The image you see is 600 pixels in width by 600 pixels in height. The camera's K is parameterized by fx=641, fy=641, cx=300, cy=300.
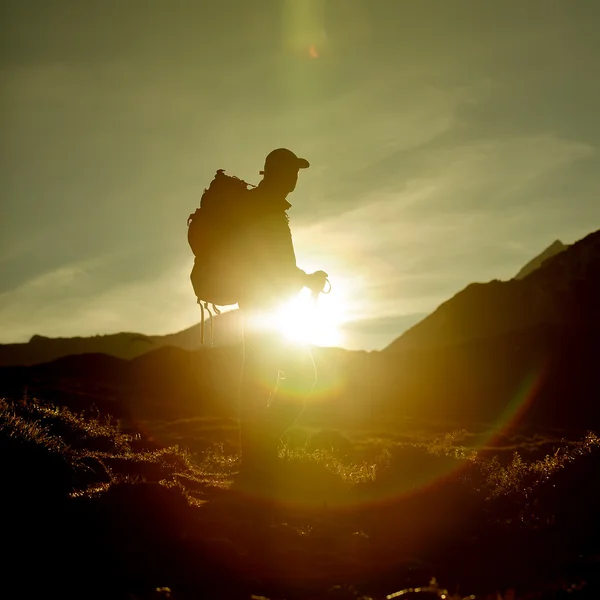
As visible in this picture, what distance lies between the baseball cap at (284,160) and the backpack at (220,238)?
35cm

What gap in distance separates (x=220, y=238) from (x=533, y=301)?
2386 inches

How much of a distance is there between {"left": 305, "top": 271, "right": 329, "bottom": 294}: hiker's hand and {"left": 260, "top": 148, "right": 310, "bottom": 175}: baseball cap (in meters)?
1.09

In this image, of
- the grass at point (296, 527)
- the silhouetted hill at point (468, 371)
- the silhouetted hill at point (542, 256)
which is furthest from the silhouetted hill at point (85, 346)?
the grass at point (296, 527)

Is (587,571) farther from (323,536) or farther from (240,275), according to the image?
(240,275)

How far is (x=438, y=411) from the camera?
4278 centimetres

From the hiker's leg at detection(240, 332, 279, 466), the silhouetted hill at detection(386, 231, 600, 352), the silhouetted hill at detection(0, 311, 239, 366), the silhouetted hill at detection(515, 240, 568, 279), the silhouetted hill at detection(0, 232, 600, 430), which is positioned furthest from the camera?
the silhouetted hill at detection(515, 240, 568, 279)

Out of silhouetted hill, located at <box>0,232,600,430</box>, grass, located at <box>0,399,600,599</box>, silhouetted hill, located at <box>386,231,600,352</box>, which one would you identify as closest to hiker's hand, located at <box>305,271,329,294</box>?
grass, located at <box>0,399,600,599</box>

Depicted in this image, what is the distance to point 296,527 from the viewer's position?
15.3 ft

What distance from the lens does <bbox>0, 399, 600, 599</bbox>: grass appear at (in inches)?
130

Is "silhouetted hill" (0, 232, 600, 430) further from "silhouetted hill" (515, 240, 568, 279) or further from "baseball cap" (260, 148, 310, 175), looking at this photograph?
"silhouetted hill" (515, 240, 568, 279)

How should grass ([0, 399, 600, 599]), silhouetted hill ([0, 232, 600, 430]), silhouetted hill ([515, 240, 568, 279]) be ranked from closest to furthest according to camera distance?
grass ([0, 399, 600, 599])
silhouetted hill ([0, 232, 600, 430])
silhouetted hill ([515, 240, 568, 279])

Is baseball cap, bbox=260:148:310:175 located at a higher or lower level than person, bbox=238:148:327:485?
higher

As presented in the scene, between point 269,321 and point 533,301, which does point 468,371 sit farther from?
point 269,321

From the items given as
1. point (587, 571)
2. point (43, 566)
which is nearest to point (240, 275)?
point (43, 566)
